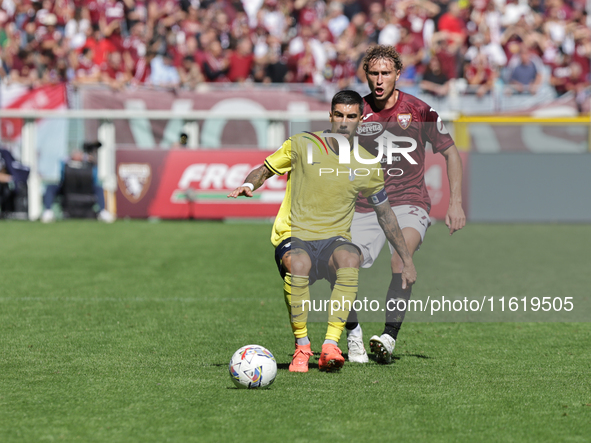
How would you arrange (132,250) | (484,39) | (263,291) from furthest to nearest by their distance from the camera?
(484,39), (132,250), (263,291)

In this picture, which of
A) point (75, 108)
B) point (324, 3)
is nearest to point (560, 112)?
point (324, 3)

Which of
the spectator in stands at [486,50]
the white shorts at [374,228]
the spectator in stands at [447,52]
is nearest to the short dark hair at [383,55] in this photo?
the white shorts at [374,228]

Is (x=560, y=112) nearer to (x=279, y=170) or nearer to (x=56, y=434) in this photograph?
(x=279, y=170)

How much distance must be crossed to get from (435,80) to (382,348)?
12.2 meters

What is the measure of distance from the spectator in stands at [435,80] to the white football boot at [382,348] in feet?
39.1

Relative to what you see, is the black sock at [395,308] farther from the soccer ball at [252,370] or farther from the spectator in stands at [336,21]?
the spectator in stands at [336,21]

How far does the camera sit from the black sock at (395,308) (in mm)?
5496

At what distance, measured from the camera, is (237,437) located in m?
3.60

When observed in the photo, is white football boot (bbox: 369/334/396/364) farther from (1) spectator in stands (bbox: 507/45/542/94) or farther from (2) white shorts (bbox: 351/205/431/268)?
(1) spectator in stands (bbox: 507/45/542/94)

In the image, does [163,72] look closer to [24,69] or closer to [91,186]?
[24,69]

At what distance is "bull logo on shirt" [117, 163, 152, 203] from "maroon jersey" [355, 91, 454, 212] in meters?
10.7

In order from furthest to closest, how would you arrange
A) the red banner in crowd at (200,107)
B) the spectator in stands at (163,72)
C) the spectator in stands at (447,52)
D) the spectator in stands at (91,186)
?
1. the spectator in stands at (163,72)
2. the spectator in stands at (447,52)
3. the red banner in crowd at (200,107)
4. the spectator in stands at (91,186)

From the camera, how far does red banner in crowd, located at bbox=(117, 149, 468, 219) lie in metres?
15.8

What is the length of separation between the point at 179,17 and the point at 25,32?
3.45 metres
